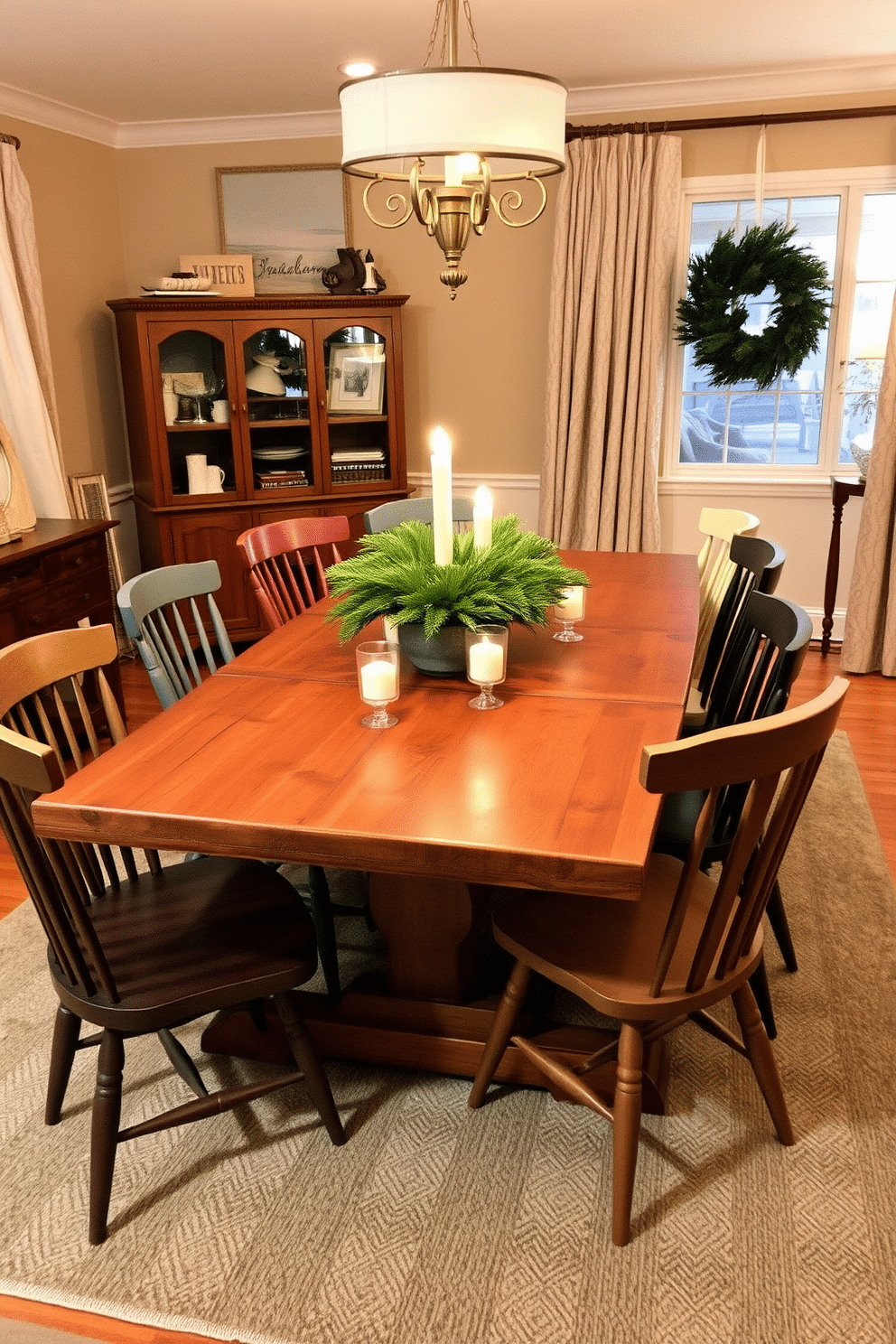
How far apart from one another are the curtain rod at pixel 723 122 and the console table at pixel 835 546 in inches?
57.4

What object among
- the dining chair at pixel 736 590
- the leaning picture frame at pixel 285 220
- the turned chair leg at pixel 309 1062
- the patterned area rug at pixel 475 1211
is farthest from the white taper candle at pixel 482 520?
the leaning picture frame at pixel 285 220

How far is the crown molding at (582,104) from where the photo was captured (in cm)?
419

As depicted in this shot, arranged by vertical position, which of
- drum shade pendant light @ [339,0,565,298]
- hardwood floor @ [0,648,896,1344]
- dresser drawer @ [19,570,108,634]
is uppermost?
drum shade pendant light @ [339,0,565,298]

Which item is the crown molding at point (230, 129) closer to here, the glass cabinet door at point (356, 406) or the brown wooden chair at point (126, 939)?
the glass cabinet door at point (356, 406)

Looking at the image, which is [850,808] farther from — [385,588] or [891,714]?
[385,588]

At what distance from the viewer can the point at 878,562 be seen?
175 inches

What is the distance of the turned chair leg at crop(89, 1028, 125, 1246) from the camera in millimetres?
1670

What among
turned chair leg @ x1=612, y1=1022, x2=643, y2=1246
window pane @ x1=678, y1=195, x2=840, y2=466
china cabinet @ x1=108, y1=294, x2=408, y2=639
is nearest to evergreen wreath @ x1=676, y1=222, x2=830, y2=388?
window pane @ x1=678, y1=195, x2=840, y2=466

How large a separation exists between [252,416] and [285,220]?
3.11 ft

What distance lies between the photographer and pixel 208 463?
4840 millimetres

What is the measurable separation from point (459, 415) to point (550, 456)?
0.57 meters

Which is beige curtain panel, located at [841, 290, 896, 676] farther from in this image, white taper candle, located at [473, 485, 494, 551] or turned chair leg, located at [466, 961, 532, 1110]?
turned chair leg, located at [466, 961, 532, 1110]

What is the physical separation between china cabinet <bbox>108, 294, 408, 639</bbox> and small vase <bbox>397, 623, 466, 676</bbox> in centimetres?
280

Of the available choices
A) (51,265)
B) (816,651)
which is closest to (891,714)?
(816,651)
